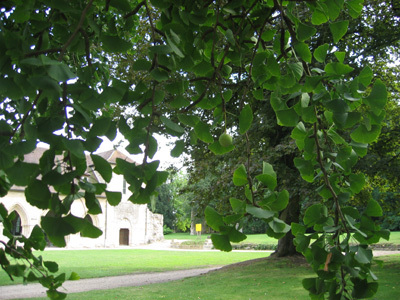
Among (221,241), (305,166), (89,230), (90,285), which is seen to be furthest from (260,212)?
(90,285)

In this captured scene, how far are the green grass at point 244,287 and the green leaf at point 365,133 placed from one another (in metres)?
6.42

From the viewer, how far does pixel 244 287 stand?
9242 millimetres

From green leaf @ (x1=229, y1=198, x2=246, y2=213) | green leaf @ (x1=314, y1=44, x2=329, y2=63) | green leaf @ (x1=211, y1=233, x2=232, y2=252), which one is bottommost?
green leaf @ (x1=211, y1=233, x2=232, y2=252)

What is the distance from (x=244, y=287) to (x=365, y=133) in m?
8.48

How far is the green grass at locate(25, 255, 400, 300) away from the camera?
815 cm

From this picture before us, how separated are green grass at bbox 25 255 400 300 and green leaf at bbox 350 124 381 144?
642 centimetres

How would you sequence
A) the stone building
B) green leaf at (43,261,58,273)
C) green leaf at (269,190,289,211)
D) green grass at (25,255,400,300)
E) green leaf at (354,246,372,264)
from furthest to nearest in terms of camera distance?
1. the stone building
2. green grass at (25,255,400,300)
3. green leaf at (43,261,58,273)
4. green leaf at (354,246,372,264)
5. green leaf at (269,190,289,211)

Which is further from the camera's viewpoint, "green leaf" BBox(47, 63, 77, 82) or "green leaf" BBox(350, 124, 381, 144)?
"green leaf" BBox(350, 124, 381, 144)

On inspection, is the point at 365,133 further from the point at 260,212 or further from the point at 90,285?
the point at 90,285

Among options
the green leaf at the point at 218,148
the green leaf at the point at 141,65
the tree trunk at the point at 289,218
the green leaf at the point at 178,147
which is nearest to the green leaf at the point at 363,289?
the green leaf at the point at 218,148

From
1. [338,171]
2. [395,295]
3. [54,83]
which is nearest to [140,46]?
[395,295]

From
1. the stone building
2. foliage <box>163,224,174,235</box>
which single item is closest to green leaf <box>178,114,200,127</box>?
the stone building

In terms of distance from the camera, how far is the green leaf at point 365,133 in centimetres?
134

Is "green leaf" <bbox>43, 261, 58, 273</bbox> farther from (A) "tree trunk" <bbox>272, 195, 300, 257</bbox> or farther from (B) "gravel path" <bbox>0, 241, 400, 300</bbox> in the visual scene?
(A) "tree trunk" <bbox>272, 195, 300, 257</bbox>
